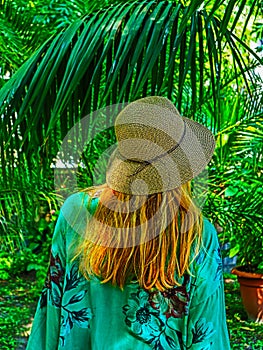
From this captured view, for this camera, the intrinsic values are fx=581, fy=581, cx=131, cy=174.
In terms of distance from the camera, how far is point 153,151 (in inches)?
48.0

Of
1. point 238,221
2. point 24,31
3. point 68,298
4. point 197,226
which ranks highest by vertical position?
point 24,31

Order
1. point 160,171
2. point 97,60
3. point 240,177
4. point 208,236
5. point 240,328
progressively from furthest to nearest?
point 240,328 < point 240,177 < point 97,60 < point 208,236 < point 160,171

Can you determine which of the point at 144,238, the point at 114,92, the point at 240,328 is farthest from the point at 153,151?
the point at 240,328

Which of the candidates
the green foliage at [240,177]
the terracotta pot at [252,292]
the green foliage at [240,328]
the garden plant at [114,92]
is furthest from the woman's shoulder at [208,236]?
the terracotta pot at [252,292]

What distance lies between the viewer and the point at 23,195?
127 inches

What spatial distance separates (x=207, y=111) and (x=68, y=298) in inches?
92.6

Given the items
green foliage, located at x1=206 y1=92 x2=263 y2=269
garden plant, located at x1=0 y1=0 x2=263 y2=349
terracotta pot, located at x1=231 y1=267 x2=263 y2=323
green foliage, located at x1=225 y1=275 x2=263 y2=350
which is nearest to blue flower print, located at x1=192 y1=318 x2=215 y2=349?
garden plant, located at x1=0 y1=0 x2=263 y2=349

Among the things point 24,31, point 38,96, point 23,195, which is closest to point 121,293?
point 38,96

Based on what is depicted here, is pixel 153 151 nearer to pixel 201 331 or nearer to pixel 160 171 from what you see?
pixel 160 171

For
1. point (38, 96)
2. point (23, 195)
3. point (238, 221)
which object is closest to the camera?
point (38, 96)

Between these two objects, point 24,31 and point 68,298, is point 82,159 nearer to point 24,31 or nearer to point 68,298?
point 24,31

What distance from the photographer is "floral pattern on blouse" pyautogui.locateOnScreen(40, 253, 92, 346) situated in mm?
1319

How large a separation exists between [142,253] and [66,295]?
0.73 ft

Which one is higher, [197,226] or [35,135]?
[35,135]
